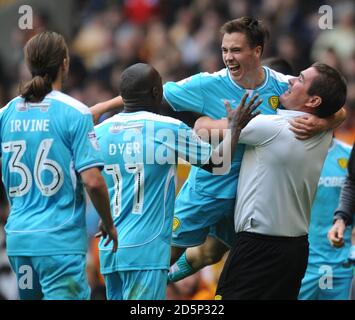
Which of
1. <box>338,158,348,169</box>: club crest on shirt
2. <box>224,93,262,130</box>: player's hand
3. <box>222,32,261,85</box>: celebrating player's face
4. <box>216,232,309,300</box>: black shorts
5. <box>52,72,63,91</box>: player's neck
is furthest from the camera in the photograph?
<box>338,158,348,169</box>: club crest on shirt

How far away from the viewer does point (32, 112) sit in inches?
290

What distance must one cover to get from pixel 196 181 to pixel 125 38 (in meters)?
8.45

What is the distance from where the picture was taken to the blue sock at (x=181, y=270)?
884 cm

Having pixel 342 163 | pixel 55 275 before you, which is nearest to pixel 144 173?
pixel 55 275

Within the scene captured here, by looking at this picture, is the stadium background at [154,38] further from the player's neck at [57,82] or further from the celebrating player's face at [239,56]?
the player's neck at [57,82]

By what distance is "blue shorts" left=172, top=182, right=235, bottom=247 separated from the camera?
847cm

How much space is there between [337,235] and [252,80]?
4.17 feet

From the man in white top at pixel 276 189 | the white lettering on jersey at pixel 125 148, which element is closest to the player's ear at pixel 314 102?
the man in white top at pixel 276 189

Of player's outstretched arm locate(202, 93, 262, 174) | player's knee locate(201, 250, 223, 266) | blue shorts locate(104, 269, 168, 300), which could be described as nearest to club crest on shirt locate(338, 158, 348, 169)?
player's knee locate(201, 250, 223, 266)

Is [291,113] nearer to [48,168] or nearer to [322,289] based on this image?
[48,168]

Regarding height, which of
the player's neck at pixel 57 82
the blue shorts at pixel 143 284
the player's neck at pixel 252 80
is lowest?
the blue shorts at pixel 143 284

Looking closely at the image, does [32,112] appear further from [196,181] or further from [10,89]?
[10,89]

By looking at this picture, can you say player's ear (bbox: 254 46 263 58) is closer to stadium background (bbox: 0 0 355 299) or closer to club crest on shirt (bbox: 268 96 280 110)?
club crest on shirt (bbox: 268 96 280 110)

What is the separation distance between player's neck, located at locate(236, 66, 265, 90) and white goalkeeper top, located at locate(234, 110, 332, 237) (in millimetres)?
408
